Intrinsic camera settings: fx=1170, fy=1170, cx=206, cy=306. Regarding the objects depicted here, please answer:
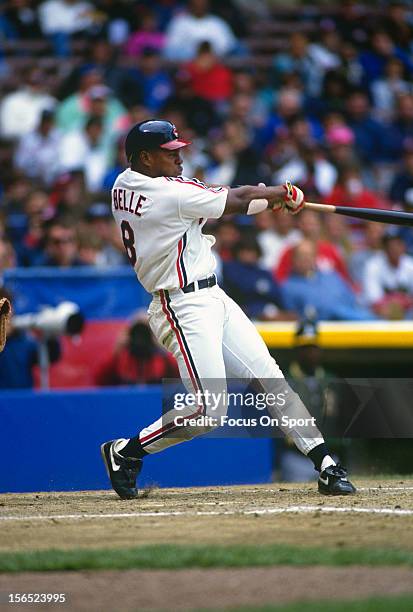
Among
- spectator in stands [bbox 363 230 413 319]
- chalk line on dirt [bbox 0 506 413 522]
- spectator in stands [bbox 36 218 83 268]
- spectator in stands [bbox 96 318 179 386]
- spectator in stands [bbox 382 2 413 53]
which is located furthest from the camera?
spectator in stands [bbox 382 2 413 53]

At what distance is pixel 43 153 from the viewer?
1291 cm

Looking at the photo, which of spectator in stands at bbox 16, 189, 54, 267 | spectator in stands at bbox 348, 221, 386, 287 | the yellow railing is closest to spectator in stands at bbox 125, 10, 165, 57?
spectator in stands at bbox 16, 189, 54, 267

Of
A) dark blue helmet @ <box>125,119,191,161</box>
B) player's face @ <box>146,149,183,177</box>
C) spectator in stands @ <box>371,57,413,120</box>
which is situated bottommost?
player's face @ <box>146,149,183,177</box>

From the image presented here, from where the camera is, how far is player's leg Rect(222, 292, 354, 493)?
6504 millimetres

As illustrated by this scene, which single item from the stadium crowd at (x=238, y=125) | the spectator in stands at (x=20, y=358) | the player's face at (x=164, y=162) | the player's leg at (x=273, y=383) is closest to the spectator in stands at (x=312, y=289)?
the stadium crowd at (x=238, y=125)

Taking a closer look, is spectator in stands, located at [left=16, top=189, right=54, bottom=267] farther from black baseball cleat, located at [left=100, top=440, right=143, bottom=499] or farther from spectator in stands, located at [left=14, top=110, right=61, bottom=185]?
black baseball cleat, located at [left=100, top=440, right=143, bottom=499]

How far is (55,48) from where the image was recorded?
48.9ft

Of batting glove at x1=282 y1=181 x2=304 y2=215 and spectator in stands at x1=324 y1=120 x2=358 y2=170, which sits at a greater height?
spectator in stands at x1=324 y1=120 x2=358 y2=170

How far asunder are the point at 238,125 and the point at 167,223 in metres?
7.07

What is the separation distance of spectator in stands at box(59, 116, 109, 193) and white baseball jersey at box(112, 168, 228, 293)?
6260mm

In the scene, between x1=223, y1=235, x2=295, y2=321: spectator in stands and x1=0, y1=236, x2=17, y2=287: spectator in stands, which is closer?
x1=0, y1=236, x2=17, y2=287: spectator in stands

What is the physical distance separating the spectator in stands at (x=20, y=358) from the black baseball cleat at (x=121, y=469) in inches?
117

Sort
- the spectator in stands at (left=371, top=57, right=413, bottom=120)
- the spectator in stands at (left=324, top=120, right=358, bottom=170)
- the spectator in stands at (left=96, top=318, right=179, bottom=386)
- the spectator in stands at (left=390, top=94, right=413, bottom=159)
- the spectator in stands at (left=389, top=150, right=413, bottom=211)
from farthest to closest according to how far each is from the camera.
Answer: the spectator in stands at (left=371, top=57, right=413, bottom=120) < the spectator in stands at (left=390, top=94, right=413, bottom=159) < the spectator in stands at (left=324, top=120, right=358, bottom=170) < the spectator in stands at (left=389, top=150, right=413, bottom=211) < the spectator in stands at (left=96, top=318, right=179, bottom=386)

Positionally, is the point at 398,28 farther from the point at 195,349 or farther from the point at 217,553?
the point at 217,553
